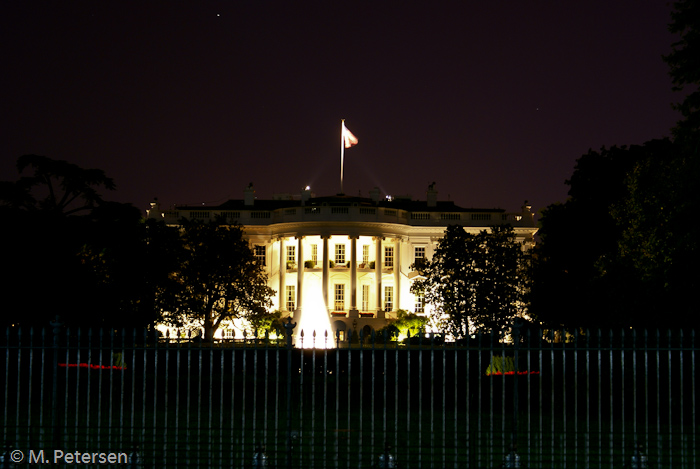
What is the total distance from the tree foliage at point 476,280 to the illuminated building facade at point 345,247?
56.9ft

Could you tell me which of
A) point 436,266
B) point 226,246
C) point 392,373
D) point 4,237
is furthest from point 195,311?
point 392,373

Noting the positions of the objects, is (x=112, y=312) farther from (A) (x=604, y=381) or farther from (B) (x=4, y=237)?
(A) (x=604, y=381)

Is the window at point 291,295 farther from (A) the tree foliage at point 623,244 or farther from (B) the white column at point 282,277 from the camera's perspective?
(A) the tree foliage at point 623,244

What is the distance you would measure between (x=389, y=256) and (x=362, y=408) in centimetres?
5818

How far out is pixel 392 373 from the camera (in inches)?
1006

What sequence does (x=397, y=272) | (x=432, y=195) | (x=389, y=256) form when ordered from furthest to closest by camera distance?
(x=432, y=195), (x=389, y=256), (x=397, y=272)

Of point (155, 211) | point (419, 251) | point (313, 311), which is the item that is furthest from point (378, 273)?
point (155, 211)

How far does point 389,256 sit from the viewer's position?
7350cm

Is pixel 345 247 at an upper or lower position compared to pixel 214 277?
upper

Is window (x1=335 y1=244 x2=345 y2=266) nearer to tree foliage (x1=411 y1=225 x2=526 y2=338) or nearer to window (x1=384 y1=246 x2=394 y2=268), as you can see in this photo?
window (x1=384 y1=246 x2=394 y2=268)

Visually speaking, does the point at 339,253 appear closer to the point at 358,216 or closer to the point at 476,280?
the point at 358,216

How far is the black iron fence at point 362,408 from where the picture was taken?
41.9ft

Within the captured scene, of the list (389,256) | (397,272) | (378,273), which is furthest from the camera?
(389,256)

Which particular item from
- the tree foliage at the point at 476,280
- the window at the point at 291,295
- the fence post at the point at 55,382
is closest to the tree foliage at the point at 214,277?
the tree foliage at the point at 476,280
